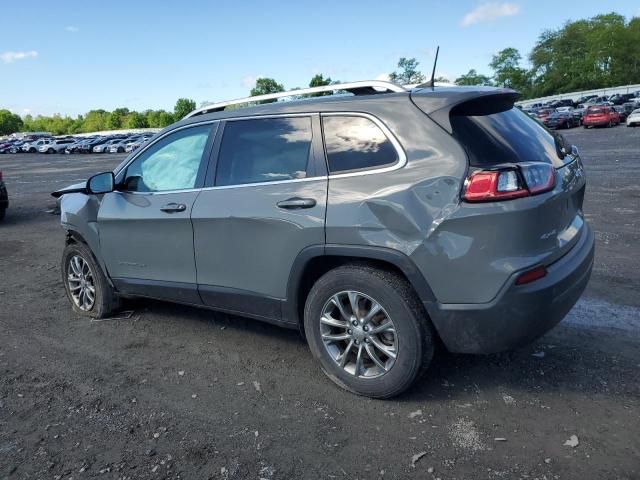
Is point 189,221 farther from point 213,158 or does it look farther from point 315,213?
point 315,213

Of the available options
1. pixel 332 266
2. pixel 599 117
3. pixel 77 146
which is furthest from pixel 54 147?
pixel 332 266

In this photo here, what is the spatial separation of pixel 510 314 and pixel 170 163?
2797mm

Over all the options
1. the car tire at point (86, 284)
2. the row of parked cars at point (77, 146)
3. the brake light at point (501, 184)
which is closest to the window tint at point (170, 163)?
the car tire at point (86, 284)

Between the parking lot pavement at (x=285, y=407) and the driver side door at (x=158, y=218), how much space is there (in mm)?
516

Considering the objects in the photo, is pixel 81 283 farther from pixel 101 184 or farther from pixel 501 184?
pixel 501 184

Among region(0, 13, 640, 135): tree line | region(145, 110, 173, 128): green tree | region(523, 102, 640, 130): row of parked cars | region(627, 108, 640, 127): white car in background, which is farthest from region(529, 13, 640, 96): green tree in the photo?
region(145, 110, 173, 128): green tree

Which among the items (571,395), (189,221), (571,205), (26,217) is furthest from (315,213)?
(26,217)

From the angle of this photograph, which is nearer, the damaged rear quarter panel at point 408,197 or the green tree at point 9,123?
the damaged rear quarter panel at point 408,197

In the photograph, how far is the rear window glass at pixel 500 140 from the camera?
297cm

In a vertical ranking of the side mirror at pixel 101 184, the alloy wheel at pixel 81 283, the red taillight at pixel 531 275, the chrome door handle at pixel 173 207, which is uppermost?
the side mirror at pixel 101 184

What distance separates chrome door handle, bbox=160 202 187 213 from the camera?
402 cm

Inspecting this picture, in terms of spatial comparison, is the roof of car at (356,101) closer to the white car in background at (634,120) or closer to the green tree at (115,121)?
the white car in background at (634,120)

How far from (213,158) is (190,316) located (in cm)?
171

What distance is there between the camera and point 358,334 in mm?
3332
